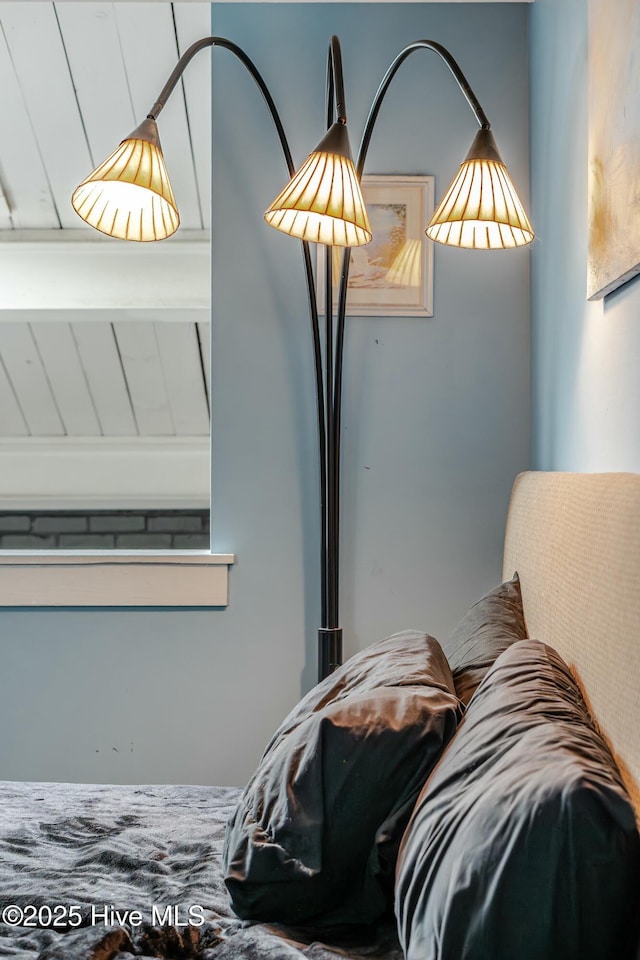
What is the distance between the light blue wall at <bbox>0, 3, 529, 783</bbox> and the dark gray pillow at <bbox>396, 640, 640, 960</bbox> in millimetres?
1526

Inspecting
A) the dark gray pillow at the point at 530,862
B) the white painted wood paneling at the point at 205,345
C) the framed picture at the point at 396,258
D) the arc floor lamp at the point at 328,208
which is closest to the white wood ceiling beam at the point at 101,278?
the white painted wood paneling at the point at 205,345

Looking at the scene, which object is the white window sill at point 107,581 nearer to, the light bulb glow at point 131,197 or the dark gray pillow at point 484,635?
the dark gray pillow at point 484,635

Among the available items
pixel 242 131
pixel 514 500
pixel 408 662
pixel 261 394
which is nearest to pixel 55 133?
pixel 242 131

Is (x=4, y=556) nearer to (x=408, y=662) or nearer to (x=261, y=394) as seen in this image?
(x=261, y=394)

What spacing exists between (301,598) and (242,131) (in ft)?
4.78

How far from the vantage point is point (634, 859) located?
80 cm

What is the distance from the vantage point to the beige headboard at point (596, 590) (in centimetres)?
109

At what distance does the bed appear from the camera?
1064mm

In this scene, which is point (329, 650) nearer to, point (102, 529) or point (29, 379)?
point (102, 529)

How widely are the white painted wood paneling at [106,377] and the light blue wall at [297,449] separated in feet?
3.84

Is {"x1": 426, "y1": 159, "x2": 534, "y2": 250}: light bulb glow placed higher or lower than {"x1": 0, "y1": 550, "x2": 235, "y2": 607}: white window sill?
higher

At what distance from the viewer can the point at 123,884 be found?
1.27m

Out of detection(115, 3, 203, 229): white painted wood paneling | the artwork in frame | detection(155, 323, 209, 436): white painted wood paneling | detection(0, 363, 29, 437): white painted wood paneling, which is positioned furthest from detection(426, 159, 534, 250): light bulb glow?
detection(0, 363, 29, 437): white painted wood paneling

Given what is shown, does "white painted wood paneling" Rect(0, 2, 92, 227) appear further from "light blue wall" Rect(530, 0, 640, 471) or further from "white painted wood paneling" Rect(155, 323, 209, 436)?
"light blue wall" Rect(530, 0, 640, 471)
